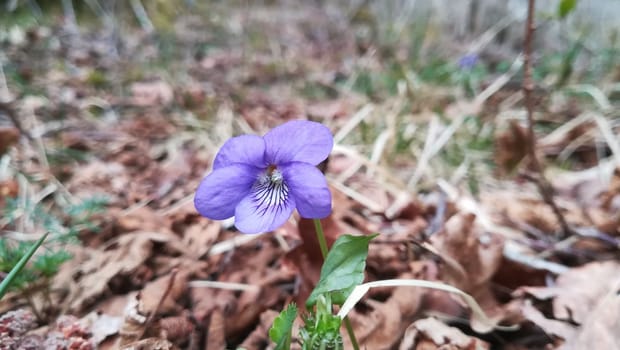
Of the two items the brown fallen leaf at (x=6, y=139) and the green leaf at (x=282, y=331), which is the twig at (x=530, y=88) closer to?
the green leaf at (x=282, y=331)

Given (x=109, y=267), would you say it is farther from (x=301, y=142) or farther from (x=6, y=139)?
(x=6, y=139)

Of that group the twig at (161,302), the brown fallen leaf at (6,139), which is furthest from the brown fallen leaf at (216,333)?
the brown fallen leaf at (6,139)

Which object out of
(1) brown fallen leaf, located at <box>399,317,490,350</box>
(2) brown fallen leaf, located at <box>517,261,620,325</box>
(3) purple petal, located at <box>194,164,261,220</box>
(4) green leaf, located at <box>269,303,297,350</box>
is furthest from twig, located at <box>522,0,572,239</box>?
(4) green leaf, located at <box>269,303,297,350</box>

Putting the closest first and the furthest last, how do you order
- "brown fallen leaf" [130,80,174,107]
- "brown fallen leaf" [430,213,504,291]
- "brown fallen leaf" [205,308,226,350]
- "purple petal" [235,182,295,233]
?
"purple petal" [235,182,295,233]
"brown fallen leaf" [205,308,226,350]
"brown fallen leaf" [430,213,504,291]
"brown fallen leaf" [130,80,174,107]

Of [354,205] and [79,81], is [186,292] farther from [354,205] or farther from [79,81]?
[79,81]

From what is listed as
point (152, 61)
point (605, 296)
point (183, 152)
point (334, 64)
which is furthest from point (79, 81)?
point (605, 296)

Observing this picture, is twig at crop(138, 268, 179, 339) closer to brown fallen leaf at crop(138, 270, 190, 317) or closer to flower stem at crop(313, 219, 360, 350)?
brown fallen leaf at crop(138, 270, 190, 317)
